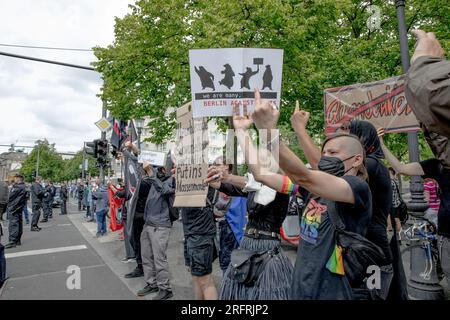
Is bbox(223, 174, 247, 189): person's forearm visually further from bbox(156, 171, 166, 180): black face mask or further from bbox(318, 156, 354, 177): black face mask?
bbox(156, 171, 166, 180): black face mask

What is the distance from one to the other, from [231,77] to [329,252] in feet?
5.82

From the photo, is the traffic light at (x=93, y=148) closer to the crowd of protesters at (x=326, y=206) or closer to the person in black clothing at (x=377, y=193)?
the crowd of protesters at (x=326, y=206)

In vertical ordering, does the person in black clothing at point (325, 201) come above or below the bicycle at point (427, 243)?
above

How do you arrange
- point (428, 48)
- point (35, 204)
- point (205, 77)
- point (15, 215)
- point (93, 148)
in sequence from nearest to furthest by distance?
point (428, 48)
point (205, 77)
point (15, 215)
point (93, 148)
point (35, 204)

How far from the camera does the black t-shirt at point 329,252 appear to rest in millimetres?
1859

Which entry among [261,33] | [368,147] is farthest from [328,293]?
[261,33]

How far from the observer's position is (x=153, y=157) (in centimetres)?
500

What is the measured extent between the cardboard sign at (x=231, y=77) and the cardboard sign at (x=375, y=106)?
8.61ft

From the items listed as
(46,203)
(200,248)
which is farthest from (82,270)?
(46,203)

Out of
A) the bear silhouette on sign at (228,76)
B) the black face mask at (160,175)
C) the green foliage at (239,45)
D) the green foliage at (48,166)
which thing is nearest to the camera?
the bear silhouette on sign at (228,76)

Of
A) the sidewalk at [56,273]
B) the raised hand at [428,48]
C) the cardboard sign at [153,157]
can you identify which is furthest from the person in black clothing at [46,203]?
the raised hand at [428,48]

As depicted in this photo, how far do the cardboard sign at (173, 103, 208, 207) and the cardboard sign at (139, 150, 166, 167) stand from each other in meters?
1.18

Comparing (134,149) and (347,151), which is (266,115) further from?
(134,149)

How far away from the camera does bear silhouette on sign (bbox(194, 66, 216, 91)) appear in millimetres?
3072
